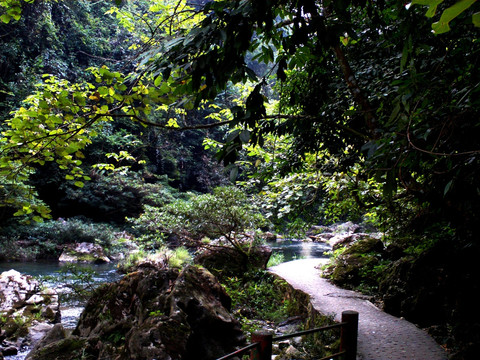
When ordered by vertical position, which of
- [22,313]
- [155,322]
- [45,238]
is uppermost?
[45,238]

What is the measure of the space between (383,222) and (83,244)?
13.3 metres

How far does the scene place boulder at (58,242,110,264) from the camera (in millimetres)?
13336

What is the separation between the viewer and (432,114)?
201 centimetres

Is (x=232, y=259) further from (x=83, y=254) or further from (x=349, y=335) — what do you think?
(x=83, y=254)

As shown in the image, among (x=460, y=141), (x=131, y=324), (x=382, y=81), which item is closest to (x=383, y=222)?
(x=382, y=81)

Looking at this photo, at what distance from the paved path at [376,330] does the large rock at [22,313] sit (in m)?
4.72

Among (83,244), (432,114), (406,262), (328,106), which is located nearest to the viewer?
(432,114)

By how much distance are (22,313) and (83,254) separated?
7423 mm

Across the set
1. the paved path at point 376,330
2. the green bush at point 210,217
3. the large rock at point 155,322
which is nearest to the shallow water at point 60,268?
the green bush at point 210,217

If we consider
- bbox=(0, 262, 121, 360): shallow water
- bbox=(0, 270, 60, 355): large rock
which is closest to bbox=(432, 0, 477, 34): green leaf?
bbox=(0, 270, 60, 355): large rock

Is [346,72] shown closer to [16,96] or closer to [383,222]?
[383,222]

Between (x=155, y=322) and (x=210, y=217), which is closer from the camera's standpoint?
(x=155, y=322)

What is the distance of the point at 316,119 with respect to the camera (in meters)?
2.42

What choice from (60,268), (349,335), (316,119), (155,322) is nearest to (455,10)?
(316,119)
